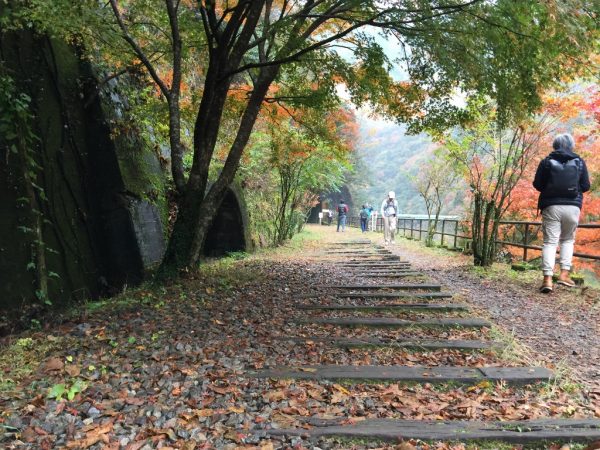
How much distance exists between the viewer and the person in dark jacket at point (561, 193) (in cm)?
541

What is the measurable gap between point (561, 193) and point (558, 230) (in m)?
0.50

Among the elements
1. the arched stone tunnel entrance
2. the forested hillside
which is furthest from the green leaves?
the forested hillside

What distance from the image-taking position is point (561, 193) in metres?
5.43

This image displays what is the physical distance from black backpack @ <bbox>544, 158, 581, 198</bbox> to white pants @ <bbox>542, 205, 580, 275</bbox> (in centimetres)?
18

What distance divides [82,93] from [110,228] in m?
2.19

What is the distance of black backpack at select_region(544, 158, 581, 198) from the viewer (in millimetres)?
5395

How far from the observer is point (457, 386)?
121 inches

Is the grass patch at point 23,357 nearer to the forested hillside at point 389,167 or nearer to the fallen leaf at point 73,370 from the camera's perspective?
the fallen leaf at point 73,370

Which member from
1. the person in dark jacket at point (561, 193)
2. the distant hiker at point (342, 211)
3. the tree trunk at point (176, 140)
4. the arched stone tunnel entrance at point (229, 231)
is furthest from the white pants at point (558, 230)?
the distant hiker at point (342, 211)

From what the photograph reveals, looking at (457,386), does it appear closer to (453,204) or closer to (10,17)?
(10,17)

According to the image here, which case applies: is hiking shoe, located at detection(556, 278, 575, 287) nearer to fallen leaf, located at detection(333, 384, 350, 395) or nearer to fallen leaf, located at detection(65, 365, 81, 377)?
fallen leaf, located at detection(333, 384, 350, 395)

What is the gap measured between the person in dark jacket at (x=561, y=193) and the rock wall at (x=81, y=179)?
233 inches

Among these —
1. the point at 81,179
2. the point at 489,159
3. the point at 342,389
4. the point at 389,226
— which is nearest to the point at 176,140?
the point at 81,179

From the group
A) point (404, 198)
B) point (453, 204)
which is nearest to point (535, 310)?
point (453, 204)
